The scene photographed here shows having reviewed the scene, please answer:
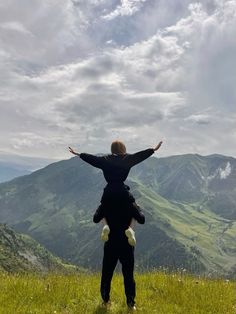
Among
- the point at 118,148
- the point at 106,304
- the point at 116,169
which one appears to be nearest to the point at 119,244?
the point at 106,304

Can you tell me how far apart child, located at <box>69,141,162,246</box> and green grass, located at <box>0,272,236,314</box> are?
1.65 metres

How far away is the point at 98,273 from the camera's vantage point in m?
14.3

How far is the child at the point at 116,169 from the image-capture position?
10.3 m

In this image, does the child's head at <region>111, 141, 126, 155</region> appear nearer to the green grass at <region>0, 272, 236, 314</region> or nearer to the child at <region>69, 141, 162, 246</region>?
the child at <region>69, 141, 162, 246</region>

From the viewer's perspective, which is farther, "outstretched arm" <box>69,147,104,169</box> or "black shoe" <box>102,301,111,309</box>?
"outstretched arm" <box>69,147,104,169</box>

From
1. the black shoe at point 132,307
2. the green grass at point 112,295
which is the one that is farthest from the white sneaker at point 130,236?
the green grass at point 112,295

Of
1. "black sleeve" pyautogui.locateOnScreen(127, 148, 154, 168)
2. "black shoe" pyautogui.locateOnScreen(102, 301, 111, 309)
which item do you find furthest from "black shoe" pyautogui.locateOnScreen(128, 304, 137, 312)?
"black sleeve" pyautogui.locateOnScreen(127, 148, 154, 168)

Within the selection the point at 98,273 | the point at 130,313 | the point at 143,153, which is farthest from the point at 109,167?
the point at 98,273

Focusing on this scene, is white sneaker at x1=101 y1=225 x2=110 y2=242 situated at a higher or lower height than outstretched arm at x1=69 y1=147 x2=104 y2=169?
lower

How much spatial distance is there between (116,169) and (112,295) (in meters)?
3.25

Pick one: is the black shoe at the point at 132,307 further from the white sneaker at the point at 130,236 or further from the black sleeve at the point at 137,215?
the black sleeve at the point at 137,215

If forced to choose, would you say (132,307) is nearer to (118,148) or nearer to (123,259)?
(123,259)

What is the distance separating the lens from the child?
10.3 metres

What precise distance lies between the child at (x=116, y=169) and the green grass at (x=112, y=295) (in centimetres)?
165
